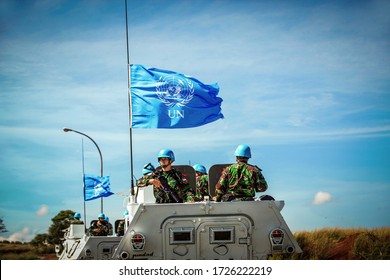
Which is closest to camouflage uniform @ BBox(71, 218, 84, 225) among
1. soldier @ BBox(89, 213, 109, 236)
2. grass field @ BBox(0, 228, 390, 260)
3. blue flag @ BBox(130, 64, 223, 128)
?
soldier @ BBox(89, 213, 109, 236)

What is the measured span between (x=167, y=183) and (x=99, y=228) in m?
7.83

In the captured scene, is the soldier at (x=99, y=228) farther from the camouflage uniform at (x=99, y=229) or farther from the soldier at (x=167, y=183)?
the soldier at (x=167, y=183)

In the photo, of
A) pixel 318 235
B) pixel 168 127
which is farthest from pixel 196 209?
pixel 318 235

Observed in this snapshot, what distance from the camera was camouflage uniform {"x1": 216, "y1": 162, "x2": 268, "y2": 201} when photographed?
862cm

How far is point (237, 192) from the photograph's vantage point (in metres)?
8.64

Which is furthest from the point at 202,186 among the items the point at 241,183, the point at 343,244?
the point at 343,244

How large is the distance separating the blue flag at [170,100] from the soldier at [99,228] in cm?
505

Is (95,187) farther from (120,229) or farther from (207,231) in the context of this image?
(207,231)

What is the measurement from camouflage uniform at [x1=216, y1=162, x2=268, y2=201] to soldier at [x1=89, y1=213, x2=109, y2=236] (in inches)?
317

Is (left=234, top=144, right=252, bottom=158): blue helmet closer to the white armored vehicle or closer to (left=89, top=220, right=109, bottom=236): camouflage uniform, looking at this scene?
the white armored vehicle

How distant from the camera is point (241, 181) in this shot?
28.3 feet

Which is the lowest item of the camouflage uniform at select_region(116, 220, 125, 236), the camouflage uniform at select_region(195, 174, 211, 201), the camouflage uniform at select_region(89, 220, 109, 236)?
the camouflage uniform at select_region(116, 220, 125, 236)

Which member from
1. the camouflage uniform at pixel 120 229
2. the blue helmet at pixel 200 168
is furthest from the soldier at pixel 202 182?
the camouflage uniform at pixel 120 229
